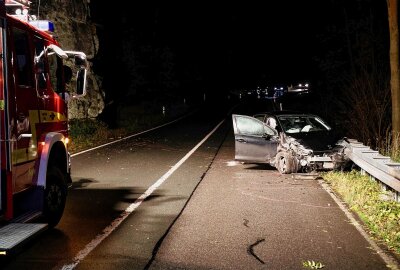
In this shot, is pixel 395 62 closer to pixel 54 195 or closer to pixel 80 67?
pixel 80 67

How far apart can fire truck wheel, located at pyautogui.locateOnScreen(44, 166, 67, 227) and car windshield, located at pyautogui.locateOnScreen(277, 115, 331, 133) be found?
6468mm

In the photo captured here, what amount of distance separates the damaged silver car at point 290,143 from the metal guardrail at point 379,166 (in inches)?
13.2

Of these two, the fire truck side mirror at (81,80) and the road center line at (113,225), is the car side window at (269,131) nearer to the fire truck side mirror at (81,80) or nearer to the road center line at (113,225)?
the road center line at (113,225)

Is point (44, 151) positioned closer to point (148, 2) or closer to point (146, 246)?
point (146, 246)

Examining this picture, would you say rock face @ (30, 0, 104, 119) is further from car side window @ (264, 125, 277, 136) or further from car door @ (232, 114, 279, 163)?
car side window @ (264, 125, 277, 136)

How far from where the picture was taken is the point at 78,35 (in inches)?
915

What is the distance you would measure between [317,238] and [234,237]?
1114 millimetres

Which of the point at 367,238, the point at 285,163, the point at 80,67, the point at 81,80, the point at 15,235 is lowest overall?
the point at 367,238

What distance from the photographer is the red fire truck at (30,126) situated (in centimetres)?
530

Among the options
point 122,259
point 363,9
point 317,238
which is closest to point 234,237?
point 317,238

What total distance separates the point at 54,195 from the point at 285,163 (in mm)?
6158

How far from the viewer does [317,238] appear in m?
6.38

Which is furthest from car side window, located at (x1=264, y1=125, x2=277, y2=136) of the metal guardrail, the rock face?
the rock face

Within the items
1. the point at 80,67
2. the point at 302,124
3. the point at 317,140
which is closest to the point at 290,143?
the point at 317,140
